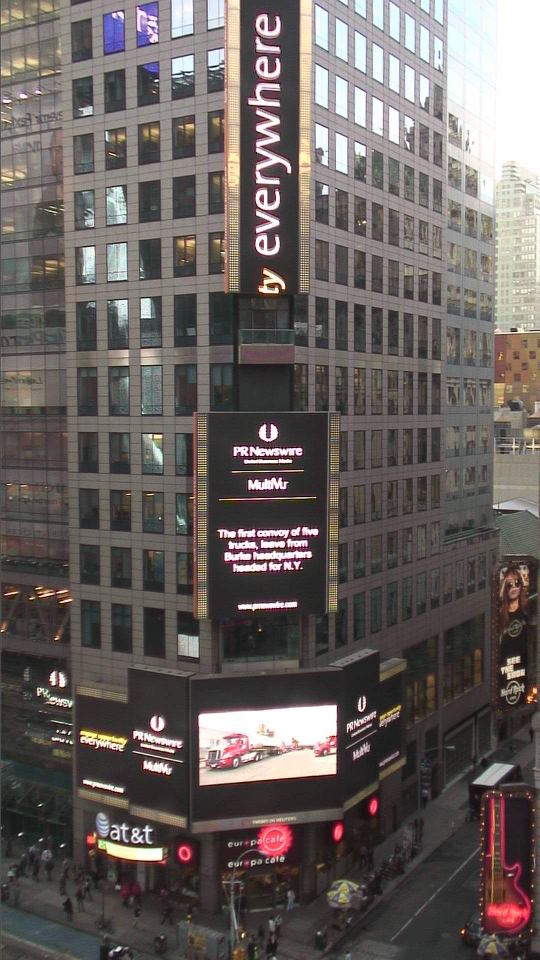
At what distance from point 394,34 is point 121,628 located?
A: 41681 millimetres

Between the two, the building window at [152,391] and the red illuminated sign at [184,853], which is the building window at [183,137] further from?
the red illuminated sign at [184,853]

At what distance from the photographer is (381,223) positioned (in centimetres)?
6278

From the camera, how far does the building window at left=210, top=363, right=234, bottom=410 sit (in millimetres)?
52938

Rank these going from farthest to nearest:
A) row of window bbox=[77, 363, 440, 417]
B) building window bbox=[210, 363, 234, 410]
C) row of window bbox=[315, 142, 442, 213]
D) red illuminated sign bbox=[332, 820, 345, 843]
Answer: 1. row of window bbox=[315, 142, 442, 213]
2. red illuminated sign bbox=[332, 820, 345, 843]
3. row of window bbox=[77, 363, 440, 417]
4. building window bbox=[210, 363, 234, 410]

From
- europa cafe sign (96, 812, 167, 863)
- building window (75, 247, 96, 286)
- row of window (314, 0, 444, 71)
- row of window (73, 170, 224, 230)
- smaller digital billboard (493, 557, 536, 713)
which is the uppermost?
row of window (314, 0, 444, 71)

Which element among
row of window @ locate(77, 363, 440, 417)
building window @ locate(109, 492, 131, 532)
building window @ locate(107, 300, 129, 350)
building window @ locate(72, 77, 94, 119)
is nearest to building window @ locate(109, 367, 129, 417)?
row of window @ locate(77, 363, 440, 417)

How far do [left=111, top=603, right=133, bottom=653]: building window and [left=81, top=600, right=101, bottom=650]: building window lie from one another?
3.54 ft

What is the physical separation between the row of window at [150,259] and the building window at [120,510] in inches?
475

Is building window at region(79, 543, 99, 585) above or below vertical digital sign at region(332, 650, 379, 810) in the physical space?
above

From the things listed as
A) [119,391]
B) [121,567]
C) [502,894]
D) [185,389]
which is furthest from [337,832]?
[119,391]

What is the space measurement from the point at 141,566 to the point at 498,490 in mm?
72751

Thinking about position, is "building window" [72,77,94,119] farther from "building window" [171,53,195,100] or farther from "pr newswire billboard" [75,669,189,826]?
"pr newswire billboard" [75,669,189,826]

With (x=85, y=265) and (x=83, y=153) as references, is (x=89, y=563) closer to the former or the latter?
(x=85, y=265)

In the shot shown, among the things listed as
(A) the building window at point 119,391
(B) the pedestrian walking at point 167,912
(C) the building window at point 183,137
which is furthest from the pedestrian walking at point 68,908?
(C) the building window at point 183,137
